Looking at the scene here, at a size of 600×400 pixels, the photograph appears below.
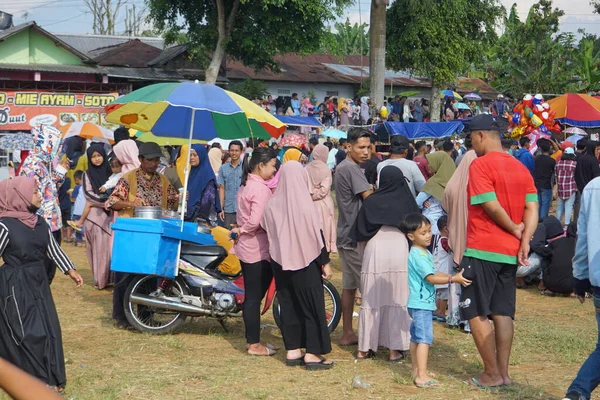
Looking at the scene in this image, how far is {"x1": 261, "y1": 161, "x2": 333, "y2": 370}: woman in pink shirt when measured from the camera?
277 inches

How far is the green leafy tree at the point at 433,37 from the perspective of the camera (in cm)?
3506

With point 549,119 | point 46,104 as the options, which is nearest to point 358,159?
point 549,119

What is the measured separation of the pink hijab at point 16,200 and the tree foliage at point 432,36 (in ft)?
98.4

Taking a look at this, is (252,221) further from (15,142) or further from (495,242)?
(15,142)

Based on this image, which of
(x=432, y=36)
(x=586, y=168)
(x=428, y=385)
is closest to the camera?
(x=428, y=385)

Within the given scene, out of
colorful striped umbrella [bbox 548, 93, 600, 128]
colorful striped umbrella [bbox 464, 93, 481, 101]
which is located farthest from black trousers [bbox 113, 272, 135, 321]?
colorful striped umbrella [bbox 464, 93, 481, 101]

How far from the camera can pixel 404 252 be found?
288 inches

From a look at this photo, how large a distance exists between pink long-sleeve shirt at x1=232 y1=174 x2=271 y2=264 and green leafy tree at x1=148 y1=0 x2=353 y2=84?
2099cm

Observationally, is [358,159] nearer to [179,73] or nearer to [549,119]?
[549,119]

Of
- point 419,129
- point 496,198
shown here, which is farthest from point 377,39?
point 496,198

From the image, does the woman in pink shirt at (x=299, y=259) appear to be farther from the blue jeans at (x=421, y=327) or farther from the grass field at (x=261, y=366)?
the blue jeans at (x=421, y=327)

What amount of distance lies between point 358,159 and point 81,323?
341cm

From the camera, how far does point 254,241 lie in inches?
296

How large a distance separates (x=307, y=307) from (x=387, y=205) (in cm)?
111
